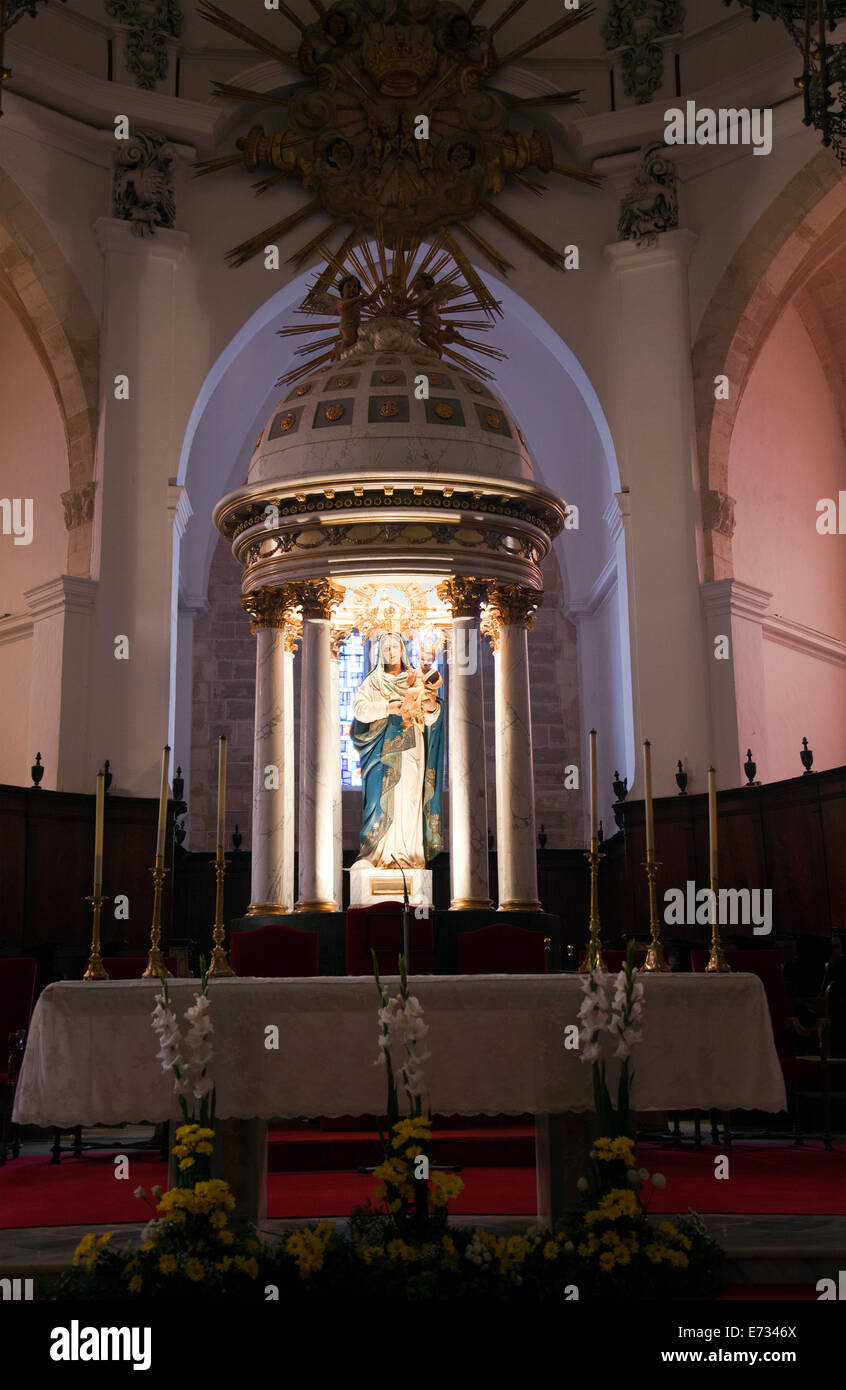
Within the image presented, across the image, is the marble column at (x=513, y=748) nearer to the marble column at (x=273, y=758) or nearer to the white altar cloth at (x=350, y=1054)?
the marble column at (x=273, y=758)

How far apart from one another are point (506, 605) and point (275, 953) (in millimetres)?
2995

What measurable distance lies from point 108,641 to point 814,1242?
→ 9.27 metres

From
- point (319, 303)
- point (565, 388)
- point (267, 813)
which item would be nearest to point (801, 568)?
point (565, 388)

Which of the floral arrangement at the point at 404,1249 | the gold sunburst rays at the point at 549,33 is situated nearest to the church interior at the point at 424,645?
the floral arrangement at the point at 404,1249

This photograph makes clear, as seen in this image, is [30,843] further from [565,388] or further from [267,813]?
[565,388]

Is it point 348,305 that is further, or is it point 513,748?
point 348,305

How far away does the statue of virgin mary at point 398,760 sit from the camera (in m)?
9.60

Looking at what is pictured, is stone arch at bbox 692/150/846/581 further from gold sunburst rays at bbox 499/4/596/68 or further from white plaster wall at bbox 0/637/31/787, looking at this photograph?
white plaster wall at bbox 0/637/31/787

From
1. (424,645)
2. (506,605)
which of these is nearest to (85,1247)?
(506,605)

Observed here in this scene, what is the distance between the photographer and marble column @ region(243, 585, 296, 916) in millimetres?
9359

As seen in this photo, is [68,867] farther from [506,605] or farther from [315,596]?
[506,605]

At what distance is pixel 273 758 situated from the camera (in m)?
9.51

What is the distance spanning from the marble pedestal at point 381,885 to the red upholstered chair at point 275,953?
1.47 m

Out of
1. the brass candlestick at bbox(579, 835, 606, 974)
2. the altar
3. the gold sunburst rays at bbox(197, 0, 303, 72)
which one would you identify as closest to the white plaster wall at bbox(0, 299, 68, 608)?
the gold sunburst rays at bbox(197, 0, 303, 72)
